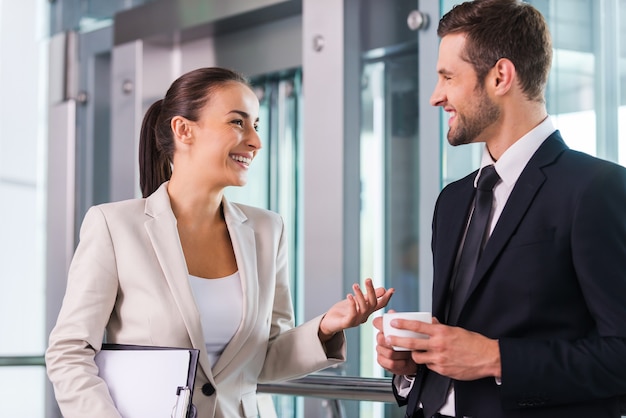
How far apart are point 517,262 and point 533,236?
0.19 feet

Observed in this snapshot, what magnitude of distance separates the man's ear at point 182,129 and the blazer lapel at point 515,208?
98 centimetres

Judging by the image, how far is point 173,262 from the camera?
7.55 feet

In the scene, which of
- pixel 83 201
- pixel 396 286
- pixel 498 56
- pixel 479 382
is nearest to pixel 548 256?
pixel 479 382

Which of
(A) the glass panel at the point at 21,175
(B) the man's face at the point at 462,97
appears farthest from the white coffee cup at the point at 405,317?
(A) the glass panel at the point at 21,175

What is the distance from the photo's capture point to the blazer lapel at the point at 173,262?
2.25 metres

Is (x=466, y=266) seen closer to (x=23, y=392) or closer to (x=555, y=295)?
(x=555, y=295)

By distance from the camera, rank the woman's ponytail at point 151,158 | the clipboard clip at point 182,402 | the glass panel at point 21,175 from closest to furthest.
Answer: the clipboard clip at point 182,402 < the woman's ponytail at point 151,158 < the glass panel at point 21,175

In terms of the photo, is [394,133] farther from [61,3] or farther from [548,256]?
[61,3]

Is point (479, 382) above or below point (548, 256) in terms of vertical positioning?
below

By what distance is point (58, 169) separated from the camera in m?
4.68

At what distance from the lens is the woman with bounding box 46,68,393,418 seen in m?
2.21

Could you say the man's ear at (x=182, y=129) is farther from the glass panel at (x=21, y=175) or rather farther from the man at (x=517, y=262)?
the glass panel at (x=21, y=175)

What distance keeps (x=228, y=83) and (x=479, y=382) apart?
3.64ft

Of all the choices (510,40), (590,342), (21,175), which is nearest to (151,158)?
(510,40)
